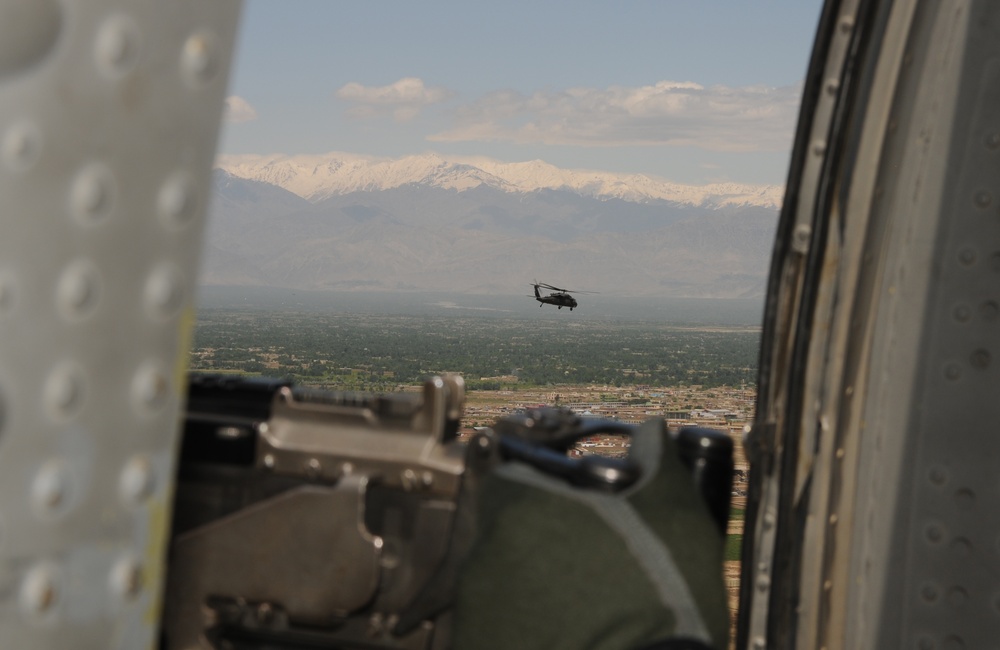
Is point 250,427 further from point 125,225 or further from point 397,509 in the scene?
point 125,225

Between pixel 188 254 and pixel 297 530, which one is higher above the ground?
pixel 188 254

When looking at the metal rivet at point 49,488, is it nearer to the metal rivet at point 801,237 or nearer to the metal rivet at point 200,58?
the metal rivet at point 200,58

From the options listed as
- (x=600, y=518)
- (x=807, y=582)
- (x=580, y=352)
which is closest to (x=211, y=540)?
(x=600, y=518)

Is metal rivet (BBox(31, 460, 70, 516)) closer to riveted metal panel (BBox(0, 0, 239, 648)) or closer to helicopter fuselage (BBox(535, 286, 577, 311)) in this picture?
riveted metal panel (BBox(0, 0, 239, 648))

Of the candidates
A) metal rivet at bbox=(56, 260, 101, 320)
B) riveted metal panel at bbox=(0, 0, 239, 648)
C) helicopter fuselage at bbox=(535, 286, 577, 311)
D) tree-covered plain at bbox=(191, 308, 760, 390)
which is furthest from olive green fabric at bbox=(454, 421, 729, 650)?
helicopter fuselage at bbox=(535, 286, 577, 311)

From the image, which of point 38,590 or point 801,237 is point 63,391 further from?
point 801,237

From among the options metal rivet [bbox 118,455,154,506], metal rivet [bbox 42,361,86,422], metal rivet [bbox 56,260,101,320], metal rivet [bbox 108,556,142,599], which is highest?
metal rivet [bbox 56,260,101,320]

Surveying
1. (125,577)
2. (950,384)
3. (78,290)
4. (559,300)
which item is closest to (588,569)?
(125,577)
